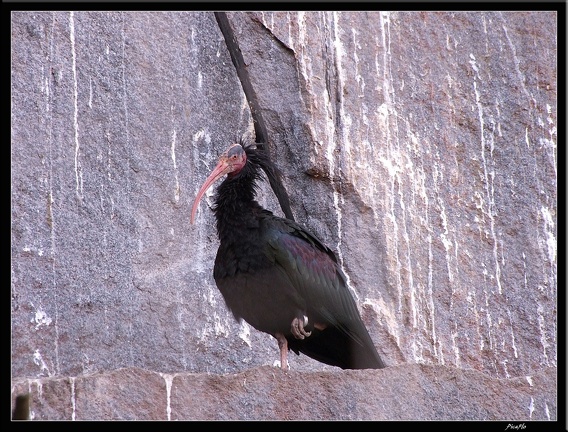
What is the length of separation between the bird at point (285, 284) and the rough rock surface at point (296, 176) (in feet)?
4.14

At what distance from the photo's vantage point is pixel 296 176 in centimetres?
873

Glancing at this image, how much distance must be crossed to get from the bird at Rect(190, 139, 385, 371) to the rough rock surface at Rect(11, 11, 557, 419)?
126 cm

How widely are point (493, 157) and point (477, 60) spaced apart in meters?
0.94

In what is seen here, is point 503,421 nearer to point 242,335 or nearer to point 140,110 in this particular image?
point 242,335

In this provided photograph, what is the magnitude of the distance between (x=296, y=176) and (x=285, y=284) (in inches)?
78.9

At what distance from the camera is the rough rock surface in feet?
26.3

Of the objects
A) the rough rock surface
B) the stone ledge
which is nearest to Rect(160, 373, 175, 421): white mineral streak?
the stone ledge

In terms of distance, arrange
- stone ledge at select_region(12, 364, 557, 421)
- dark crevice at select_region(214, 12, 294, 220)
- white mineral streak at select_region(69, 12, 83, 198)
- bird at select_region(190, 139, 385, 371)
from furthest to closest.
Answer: dark crevice at select_region(214, 12, 294, 220), white mineral streak at select_region(69, 12, 83, 198), bird at select_region(190, 139, 385, 371), stone ledge at select_region(12, 364, 557, 421)

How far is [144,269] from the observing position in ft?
27.3

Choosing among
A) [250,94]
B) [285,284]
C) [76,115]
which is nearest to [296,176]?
[250,94]

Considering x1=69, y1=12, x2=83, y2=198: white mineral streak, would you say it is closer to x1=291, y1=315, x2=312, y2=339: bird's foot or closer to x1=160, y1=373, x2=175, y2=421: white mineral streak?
x1=291, y1=315, x2=312, y2=339: bird's foot

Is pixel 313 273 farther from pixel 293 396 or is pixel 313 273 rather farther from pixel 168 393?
pixel 168 393

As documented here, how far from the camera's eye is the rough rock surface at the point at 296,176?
26.3ft

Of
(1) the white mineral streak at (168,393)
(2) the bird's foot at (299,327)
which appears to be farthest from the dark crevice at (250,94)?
(1) the white mineral streak at (168,393)
